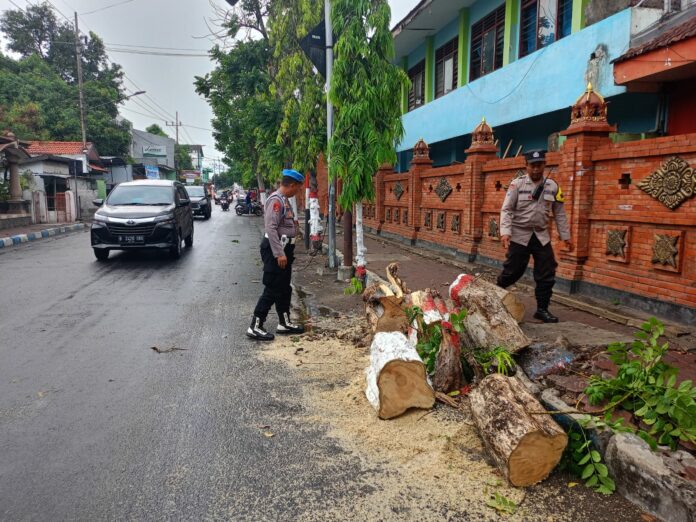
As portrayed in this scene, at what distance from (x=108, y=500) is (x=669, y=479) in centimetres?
286

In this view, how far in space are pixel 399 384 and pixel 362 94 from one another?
15.8 ft

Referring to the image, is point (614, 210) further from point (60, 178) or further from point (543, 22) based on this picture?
point (60, 178)

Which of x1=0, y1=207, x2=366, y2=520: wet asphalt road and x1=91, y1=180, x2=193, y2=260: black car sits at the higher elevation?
x1=91, y1=180, x2=193, y2=260: black car

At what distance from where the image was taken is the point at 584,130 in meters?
6.93

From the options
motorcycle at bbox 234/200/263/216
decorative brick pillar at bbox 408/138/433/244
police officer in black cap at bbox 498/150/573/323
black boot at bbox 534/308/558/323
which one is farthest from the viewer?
motorcycle at bbox 234/200/263/216

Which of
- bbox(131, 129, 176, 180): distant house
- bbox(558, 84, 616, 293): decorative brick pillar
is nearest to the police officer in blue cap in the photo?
bbox(558, 84, 616, 293): decorative brick pillar

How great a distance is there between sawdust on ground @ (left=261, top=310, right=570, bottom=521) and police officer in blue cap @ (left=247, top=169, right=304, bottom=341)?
3.65 ft

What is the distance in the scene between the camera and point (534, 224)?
5.63 m

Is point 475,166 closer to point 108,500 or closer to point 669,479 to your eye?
point 669,479

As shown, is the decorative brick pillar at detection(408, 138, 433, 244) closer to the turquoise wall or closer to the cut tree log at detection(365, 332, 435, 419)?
the turquoise wall

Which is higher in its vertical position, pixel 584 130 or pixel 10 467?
pixel 584 130

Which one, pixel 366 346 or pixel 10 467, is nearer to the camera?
pixel 10 467

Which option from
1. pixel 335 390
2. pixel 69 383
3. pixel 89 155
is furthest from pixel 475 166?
pixel 89 155

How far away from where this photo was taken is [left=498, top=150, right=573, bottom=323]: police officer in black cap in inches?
220
